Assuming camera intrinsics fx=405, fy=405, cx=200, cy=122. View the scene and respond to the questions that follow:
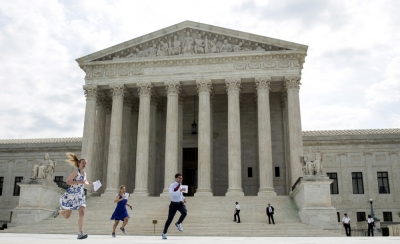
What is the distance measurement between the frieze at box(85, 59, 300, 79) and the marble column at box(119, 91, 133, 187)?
2354mm

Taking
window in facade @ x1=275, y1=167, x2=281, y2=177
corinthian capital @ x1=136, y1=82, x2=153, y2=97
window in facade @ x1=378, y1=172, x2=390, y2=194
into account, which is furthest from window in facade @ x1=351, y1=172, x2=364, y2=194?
corinthian capital @ x1=136, y1=82, x2=153, y2=97

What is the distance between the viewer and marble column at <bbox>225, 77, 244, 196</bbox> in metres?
34.7

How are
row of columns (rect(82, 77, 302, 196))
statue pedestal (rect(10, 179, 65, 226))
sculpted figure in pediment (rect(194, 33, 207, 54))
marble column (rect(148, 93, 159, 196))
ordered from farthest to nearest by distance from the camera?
1. marble column (rect(148, 93, 159, 196))
2. sculpted figure in pediment (rect(194, 33, 207, 54))
3. row of columns (rect(82, 77, 302, 196))
4. statue pedestal (rect(10, 179, 65, 226))

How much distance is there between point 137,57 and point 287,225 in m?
22.1

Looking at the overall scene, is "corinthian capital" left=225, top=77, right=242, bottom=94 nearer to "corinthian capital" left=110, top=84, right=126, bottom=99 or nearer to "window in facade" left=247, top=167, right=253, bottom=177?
"window in facade" left=247, top=167, right=253, bottom=177

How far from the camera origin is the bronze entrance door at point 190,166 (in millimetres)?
42719

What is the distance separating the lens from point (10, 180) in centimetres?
4944

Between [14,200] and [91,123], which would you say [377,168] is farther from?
[14,200]

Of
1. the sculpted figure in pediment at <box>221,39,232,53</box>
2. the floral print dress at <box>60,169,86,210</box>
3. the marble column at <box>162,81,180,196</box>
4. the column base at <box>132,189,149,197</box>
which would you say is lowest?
the floral print dress at <box>60,169,86,210</box>

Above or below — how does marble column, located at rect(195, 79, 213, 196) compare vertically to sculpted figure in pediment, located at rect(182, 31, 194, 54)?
below

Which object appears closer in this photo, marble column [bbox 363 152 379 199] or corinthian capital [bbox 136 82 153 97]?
corinthian capital [bbox 136 82 153 97]

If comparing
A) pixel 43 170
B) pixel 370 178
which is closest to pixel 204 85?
pixel 43 170

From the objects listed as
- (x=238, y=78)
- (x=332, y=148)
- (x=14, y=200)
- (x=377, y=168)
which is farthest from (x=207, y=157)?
(x=14, y=200)

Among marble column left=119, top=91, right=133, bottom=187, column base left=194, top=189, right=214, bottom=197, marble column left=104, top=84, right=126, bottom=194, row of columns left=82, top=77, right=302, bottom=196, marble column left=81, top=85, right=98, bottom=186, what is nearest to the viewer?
column base left=194, top=189, right=214, bottom=197
